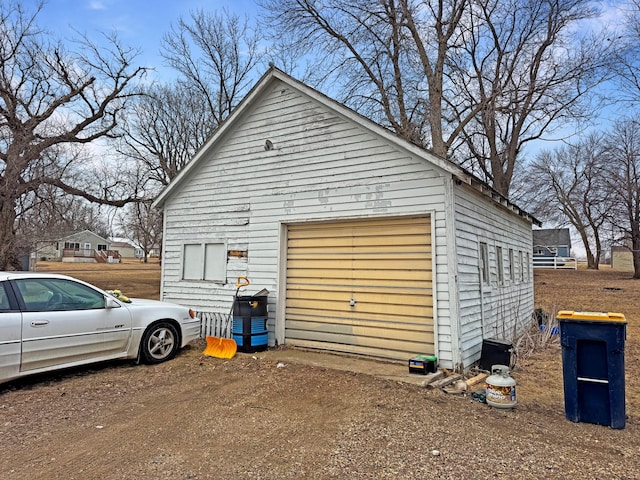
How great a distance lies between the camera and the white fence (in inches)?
1684

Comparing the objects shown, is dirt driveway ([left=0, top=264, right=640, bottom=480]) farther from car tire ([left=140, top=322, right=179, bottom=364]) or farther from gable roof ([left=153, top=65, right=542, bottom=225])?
gable roof ([left=153, top=65, right=542, bottom=225])

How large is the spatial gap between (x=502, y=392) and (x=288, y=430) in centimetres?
254

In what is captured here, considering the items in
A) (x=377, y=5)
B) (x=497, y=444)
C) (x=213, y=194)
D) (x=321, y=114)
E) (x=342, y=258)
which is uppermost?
(x=377, y=5)

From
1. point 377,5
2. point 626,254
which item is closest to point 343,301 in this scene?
point 377,5

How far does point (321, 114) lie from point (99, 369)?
5848mm

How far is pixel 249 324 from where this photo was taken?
7.37m

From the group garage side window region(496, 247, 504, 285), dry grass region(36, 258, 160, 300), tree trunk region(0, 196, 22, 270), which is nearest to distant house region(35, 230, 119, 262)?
dry grass region(36, 258, 160, 300)

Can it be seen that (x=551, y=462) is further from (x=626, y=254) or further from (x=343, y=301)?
(x=626, y=254)

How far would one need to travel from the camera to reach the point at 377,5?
18234mm

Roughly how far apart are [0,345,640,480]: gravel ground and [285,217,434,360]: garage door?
1248mm

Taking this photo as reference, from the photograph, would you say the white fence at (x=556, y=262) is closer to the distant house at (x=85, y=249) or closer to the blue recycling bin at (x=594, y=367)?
the blue recycling bin at (x=594, y=367)

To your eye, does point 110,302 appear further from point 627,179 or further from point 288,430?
point 627,179

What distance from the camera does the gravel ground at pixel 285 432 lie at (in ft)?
10.8

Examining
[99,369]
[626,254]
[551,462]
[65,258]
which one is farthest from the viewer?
[65,258]
